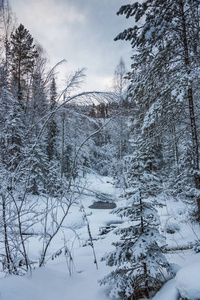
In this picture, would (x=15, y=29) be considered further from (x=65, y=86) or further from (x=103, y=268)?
(x=103, y=268)

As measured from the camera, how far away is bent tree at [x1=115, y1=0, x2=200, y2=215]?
363 cm

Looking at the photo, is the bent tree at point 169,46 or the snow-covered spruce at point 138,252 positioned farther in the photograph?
the bent tree at point 169,46

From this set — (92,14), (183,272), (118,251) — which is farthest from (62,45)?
(183,272)

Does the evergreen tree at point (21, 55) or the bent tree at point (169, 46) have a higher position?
the evergreen tree at point (21, 55)

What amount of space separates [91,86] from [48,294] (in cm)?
362

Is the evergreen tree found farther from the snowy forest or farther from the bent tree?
the bent tree

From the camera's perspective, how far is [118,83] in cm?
1411

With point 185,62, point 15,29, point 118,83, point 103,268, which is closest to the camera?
point 103,268

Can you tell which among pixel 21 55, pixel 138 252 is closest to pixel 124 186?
pixel 138 252

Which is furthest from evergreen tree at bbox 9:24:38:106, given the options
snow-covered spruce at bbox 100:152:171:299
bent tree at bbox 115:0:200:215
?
snow-covered spruce at bbox 100:152:171:299

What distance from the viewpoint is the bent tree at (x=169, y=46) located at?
11.9 ft

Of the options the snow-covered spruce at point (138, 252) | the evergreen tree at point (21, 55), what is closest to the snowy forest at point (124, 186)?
the snow-covered spruce at point (138, 252)

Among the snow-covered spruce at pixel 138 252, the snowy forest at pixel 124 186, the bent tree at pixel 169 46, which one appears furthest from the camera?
the bent tree at pixel 169 46

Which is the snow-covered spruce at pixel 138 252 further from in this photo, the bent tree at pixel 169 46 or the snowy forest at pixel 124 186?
the bent tree at pixel 169 46
